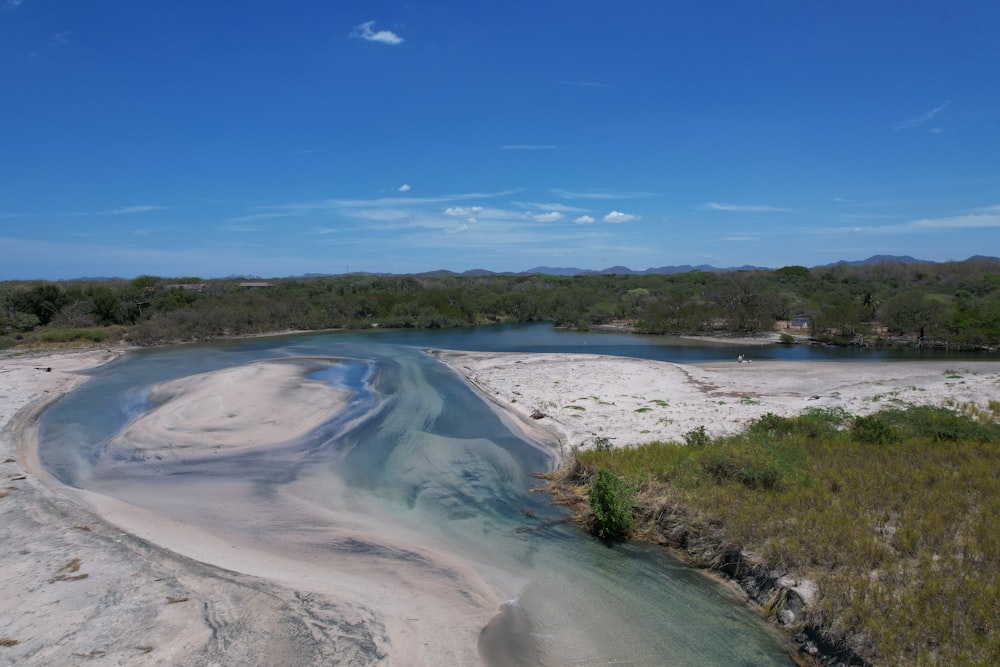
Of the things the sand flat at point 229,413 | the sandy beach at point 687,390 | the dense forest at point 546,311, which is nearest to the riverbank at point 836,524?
the sandy beach at point 687,390

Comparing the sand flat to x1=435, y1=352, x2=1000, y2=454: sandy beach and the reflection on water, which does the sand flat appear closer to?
the reflection on water

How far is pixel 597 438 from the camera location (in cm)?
1572

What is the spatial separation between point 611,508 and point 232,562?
7311mm

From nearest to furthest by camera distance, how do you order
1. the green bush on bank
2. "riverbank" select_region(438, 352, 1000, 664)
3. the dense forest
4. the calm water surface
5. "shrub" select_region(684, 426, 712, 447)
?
the green bush on bank < "riverbank" select_region(438, 352, 1000, 664) < the calm water surface < "shrub" select_region(684, 426, 712, 447) < the dense forest

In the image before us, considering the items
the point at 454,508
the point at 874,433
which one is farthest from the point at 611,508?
the point at 874,433

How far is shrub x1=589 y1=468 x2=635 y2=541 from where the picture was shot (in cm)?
1065

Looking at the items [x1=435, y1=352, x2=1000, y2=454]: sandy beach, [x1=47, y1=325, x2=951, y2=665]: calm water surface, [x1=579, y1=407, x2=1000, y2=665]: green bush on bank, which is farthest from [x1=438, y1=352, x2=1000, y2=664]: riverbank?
[x1=47, y1=325, x2=951, y2=665]: calm water surface

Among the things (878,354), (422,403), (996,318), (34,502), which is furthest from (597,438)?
(996,318)

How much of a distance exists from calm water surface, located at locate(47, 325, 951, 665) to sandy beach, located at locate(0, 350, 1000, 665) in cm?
79

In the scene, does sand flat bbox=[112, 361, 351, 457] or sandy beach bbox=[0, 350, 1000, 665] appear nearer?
sandy beach bbox=[0, 350, 1000, 665]

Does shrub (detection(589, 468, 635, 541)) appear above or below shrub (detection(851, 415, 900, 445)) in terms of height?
below

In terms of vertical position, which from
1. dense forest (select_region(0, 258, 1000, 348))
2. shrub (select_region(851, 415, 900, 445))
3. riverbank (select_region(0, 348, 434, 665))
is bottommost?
riverbank (select_region(0, 348, 434, 665))

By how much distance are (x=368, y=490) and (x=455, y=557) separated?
184 inches

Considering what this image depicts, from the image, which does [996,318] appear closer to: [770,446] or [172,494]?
[770,446]
